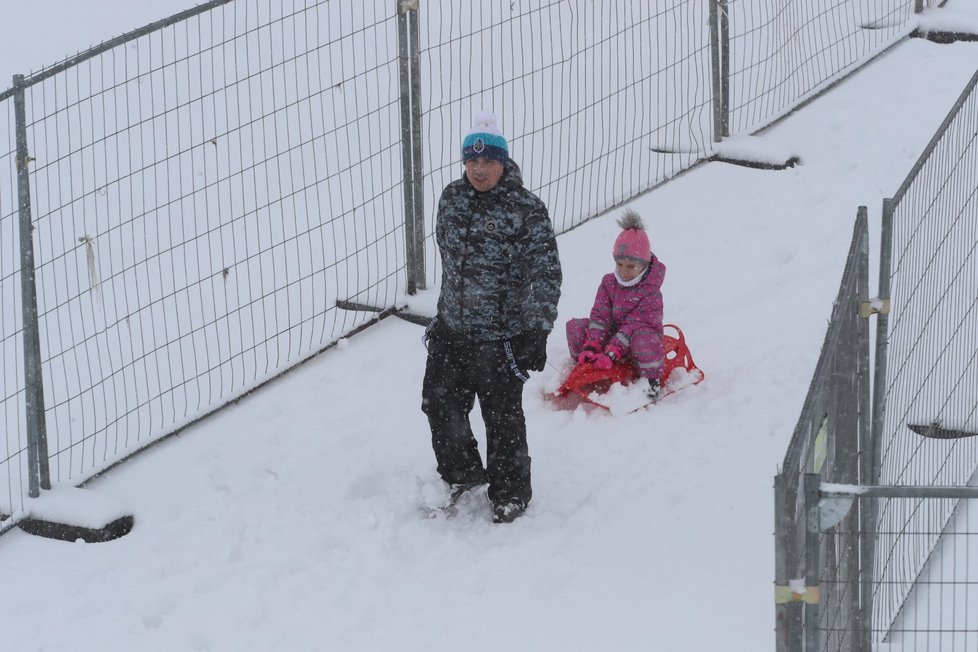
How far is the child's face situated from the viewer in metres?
7.17

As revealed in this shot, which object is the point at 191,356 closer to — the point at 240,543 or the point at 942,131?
the point at 240,543

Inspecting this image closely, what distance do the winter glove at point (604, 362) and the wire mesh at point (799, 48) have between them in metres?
3.81

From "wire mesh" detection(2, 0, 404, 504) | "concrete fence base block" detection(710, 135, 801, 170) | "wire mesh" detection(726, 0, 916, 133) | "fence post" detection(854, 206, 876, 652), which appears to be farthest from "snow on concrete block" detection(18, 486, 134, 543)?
"wire mesh" detection(726, 0, 916, 133)

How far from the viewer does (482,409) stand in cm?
645

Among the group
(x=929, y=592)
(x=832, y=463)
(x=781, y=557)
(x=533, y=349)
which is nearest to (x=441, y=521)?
(x=533, y=349)

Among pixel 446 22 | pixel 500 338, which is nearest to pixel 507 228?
pixel 500 338

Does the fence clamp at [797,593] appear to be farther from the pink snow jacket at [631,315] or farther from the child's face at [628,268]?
the child's face at [628,268]

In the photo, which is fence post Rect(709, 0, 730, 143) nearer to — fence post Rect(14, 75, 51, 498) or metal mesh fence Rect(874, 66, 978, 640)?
metal mesh fence Rect(874, 66, 978, 640)

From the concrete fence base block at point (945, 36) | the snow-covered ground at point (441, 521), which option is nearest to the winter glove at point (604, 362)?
the snow-covered ground at point (441, 521)

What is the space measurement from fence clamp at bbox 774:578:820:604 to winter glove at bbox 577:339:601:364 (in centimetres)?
355

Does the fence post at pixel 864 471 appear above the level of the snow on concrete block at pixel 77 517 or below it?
above

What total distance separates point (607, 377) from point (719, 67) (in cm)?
390

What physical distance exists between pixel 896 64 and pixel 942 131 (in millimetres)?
6223

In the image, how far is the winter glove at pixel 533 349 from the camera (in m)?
6.23
